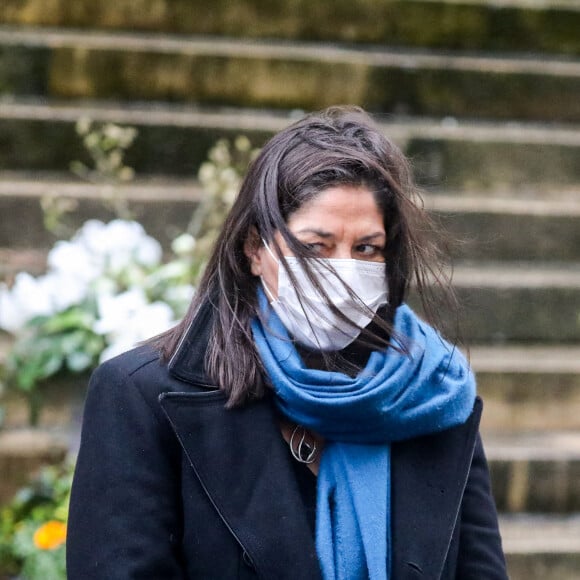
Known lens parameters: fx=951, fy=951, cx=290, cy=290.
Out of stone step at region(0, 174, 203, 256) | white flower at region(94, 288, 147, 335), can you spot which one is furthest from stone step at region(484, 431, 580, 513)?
stone step at region(0, 174, 203, 256)

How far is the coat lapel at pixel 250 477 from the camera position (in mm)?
1688

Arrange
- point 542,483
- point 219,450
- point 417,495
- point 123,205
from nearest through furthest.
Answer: point 219,450 < point 417,495 < point 542,483 < point 123,205

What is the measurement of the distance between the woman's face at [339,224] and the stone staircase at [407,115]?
80.0 inches

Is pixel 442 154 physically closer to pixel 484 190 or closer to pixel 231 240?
pixel 484 190

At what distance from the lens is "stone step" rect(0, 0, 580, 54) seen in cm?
477

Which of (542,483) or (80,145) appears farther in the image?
(80,145)

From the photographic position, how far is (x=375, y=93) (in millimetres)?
4816

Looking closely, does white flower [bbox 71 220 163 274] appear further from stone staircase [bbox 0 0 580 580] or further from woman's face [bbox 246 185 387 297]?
woman's face [bbox 246 185 387 297]


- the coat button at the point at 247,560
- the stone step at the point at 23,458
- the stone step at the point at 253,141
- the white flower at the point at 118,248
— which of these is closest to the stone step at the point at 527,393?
the stone step at the point at 253,141

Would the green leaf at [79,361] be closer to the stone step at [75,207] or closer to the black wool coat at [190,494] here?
the stone step at [75,207]

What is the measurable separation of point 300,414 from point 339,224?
1.20 feet

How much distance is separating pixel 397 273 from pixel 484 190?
282 cm

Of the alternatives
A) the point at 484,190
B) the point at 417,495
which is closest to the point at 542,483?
the point at 484,190

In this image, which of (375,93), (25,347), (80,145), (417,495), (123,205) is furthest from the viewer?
(375,93)
